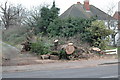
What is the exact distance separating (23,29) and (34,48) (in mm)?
11995

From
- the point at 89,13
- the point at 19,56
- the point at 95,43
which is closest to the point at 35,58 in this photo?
the point at 19,56

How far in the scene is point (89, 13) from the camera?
164ft

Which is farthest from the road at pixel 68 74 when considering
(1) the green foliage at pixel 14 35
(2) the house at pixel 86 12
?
(2) the house at pixel 86 12

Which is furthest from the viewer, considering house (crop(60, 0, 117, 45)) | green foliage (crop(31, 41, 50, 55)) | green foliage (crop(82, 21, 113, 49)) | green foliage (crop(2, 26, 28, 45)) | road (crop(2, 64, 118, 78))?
house (crop(60, 0, 117, 45))

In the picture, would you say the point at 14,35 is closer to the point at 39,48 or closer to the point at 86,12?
the point at 39,48

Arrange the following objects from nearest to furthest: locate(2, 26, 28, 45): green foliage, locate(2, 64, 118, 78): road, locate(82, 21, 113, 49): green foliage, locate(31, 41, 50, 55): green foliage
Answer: locate(2, 64, 118, 78): road → locate(31, 41, 50, 55): green foliage → locate(82, 21, 113, 49): green foliage → locate(2, 26, 28, 45): green foliage

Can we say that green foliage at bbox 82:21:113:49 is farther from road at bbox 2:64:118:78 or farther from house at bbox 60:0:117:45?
house at bbox 60:0:117:45

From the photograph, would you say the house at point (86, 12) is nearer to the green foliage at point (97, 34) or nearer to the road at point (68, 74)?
the green foliage at point (97, 34)

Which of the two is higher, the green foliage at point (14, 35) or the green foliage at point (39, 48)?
the green foliage at point (14, 35)

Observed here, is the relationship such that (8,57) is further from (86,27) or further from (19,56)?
(86,27)

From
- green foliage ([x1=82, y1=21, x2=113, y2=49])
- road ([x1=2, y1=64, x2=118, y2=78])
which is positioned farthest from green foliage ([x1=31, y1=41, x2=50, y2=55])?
road ([x1=2, y1=64, x2=118, y2=78])

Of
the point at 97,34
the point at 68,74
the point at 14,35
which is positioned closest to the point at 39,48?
the point at 97,34

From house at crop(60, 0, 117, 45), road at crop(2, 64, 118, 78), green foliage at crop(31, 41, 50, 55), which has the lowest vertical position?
road at crop(2, 64, 118, 78)

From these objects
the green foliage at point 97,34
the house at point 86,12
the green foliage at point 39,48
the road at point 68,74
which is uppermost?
the house at point 86,12
